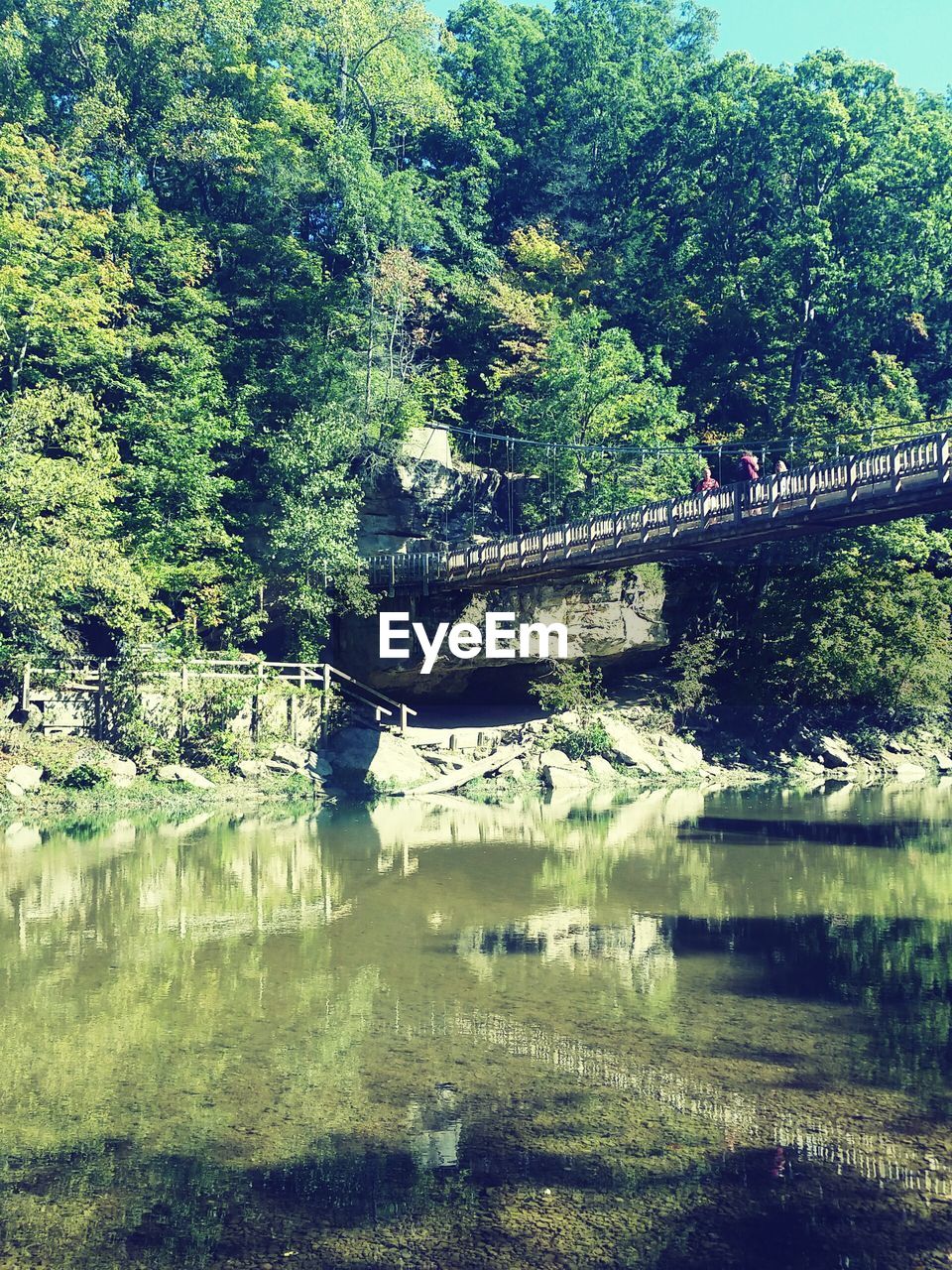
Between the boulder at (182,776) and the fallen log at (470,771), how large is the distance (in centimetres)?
530

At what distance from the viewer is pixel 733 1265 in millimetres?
5188

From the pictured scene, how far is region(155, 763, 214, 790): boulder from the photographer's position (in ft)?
83.8

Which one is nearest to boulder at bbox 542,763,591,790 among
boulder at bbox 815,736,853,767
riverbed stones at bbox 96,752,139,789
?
boulder at bbox 815,736,853,767

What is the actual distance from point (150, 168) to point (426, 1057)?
40212 millimetres

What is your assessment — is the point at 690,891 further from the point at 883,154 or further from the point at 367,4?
the point at 367,4

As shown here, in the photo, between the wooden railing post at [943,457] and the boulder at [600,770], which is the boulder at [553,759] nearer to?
the boulder at [600,770]

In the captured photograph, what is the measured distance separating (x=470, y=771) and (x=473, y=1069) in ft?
72.0

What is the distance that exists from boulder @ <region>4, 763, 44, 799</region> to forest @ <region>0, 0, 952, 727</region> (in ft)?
11.1

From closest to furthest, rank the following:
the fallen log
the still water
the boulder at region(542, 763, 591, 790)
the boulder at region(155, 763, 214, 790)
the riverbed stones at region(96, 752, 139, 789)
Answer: the still water
the riverbed stones at region(96, 752, 139, 789)
the boulder at region(155, 763, 214, 790)
the fallen log
the boulder at region(542, 763, 591, 790)

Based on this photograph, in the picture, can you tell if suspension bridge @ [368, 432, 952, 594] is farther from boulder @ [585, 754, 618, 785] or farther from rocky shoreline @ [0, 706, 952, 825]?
boulder @ [585, 754, 618, 785]

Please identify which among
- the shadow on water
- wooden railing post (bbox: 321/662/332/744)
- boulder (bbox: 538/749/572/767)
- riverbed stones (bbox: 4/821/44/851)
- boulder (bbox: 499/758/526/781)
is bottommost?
the shadow on water


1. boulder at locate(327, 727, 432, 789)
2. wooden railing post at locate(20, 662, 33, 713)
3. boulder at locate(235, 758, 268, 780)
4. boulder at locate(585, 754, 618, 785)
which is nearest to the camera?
wooden railing post at locate(20, 662, 33, 713)

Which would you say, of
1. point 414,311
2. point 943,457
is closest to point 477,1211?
point 943,457

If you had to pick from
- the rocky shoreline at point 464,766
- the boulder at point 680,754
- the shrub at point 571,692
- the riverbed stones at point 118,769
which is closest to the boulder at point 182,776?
the rocky shoreline at point 464,766
